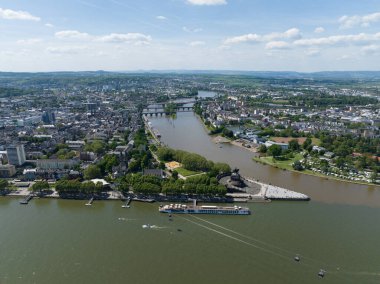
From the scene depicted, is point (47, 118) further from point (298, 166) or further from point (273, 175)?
point (298, 166)

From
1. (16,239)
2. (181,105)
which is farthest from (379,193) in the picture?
(181,105)

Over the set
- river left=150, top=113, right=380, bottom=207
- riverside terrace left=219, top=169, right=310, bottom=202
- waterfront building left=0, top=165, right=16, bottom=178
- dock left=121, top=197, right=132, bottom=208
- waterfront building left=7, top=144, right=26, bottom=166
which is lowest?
river left=150, top=113, right=380, bottom=207

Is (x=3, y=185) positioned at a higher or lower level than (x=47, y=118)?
lower

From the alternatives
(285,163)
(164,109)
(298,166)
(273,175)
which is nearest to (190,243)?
(273,175)

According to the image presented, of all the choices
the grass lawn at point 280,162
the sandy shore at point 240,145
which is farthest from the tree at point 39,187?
the sandy shore at point 240,145

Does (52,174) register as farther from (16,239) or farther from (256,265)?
(256,265)

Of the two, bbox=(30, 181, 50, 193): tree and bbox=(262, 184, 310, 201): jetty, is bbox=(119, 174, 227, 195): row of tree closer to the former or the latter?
bbox=(262, 184, 310, 201): jetty

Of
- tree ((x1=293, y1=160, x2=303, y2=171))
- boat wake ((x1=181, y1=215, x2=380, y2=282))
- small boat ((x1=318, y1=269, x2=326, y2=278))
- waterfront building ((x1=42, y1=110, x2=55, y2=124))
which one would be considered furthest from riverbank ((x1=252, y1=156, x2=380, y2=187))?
waterfront building ((x1=42, y1=110, x2=55, y2=124))

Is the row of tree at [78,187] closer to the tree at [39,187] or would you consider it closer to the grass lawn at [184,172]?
the tree at [39,187]

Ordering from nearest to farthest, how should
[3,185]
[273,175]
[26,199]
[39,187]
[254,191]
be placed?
[26,199]
[39,187]
[254,191]
[3,185]
[273,175]

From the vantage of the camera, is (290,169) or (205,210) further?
(290,169)
